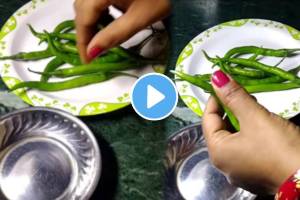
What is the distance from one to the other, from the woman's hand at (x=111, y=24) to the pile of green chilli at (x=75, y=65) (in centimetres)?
7

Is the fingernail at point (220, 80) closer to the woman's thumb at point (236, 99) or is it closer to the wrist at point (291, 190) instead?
the woman's thumb at point (236, 99)

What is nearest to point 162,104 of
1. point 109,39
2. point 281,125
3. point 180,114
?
point 180,114

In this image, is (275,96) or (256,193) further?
(275,96)

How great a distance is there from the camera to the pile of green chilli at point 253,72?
38.0 inches

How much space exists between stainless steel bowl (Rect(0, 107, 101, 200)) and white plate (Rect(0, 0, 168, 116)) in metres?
0.04

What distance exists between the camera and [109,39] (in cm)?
88

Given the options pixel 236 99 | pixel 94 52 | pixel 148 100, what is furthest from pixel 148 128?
pixel 236 99

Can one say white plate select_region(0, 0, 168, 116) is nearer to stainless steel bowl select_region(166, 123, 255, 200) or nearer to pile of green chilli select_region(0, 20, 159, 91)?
pile of green chilli select_region(0, 20, 159, 91)

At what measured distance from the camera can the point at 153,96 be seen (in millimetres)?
893

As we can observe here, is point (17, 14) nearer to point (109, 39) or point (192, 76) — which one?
point (109, 39)

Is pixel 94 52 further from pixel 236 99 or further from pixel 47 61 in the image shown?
pixel 236 99

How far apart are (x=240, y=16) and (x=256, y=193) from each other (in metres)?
0.46

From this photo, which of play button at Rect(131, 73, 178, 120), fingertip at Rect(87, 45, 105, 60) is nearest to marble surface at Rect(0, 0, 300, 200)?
play button at Rect(131, 73, 178, 120)

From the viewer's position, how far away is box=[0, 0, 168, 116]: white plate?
3.13 ft
